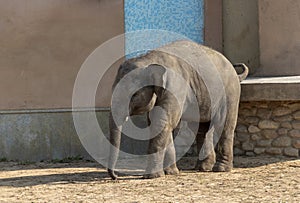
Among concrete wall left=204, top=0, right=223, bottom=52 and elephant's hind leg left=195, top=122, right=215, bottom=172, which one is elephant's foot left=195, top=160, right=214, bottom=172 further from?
concrete wall left=204, top=0, right=223, bottom=52

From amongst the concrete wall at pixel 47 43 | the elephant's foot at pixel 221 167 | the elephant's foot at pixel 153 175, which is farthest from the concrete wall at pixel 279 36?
the elephant's foot at pixel 153 175

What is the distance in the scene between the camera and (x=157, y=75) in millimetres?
8305

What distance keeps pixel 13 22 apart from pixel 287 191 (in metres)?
5.45

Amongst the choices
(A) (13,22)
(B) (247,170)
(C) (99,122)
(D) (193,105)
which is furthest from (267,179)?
(A) (13,22)

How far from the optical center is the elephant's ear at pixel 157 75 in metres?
8.27

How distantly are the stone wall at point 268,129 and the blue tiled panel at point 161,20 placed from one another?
1.70 m

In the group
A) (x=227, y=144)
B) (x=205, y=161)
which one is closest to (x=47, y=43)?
(x=205, y=161)

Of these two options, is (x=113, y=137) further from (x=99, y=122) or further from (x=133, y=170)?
(x=99, y=122)

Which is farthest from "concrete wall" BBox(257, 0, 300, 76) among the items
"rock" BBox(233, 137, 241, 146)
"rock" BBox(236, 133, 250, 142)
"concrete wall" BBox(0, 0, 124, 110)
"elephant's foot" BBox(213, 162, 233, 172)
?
"concrete wall" BBox(0, 0, 124, 110)

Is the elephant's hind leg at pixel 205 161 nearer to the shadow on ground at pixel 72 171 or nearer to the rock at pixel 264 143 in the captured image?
the shadow on ground at pixel 72 171

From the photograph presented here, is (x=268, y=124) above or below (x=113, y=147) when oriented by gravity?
below

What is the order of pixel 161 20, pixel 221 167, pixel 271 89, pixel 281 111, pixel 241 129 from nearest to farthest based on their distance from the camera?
pixel 221 167, pixel 271 89, pixel 281 111, pixel 241 129, pixel 161 20

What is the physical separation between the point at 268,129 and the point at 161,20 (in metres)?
2.56

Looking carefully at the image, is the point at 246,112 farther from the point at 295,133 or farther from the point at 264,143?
the point at 295,133
